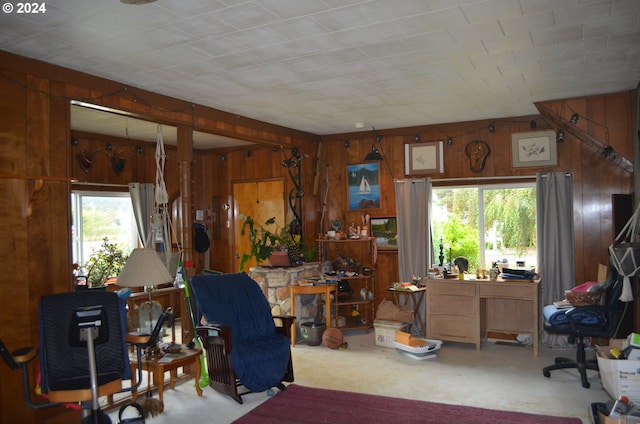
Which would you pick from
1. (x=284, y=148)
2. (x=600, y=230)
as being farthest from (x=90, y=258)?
(x=600, y=230)

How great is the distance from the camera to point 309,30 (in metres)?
3.11

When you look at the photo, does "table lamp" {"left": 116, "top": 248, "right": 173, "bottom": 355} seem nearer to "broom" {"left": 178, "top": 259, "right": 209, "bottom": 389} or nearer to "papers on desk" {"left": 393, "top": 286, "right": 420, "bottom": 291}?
"broom" {"left": 178, "top": 259, "right": 209, "bottom": 389}

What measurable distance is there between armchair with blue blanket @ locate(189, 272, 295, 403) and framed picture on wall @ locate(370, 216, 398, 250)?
244 cm

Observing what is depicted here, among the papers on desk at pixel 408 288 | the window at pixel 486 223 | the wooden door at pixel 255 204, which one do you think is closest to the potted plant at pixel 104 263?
the wooden door at pixel 255 204

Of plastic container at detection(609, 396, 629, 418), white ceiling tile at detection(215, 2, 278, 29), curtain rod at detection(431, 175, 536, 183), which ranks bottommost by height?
plastic container at detection(609, 396, 629, 418)

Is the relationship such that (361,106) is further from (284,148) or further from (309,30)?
(309,30)

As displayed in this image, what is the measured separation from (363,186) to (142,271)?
3.72 m

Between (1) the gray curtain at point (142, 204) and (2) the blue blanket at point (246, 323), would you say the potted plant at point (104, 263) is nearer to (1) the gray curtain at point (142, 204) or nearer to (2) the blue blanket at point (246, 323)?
(1) the gray curtain at point (142, 204)

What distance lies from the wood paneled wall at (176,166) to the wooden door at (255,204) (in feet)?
0.49

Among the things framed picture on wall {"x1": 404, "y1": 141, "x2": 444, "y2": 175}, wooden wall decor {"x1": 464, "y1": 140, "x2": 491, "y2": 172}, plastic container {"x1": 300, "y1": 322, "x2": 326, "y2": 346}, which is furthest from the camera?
framed picture on wall {"x1": 404, "y1": 141, "x2": 444, "y2": 175}

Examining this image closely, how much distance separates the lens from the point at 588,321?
4484 mm

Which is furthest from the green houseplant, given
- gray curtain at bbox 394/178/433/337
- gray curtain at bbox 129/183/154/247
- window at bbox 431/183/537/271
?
window at bbox 431/183/537/271

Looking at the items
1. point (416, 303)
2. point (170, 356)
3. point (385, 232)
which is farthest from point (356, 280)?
point (170, 356)

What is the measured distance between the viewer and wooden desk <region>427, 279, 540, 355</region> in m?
5.41
